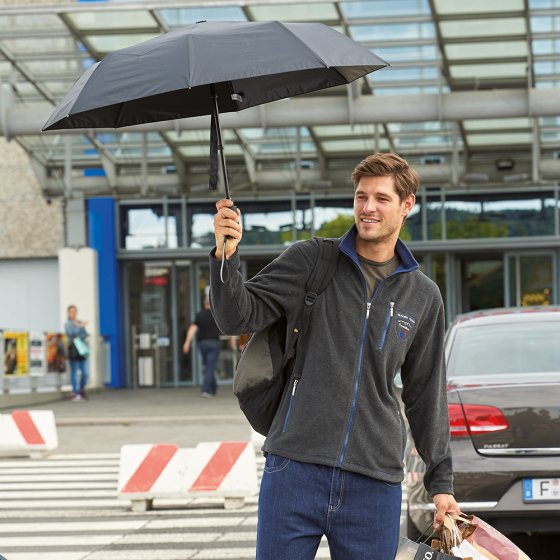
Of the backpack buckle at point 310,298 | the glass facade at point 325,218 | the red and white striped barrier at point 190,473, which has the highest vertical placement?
the glass facade at point 325,218

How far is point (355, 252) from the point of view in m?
3.74

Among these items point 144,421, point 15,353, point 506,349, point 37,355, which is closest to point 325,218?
point 37,355

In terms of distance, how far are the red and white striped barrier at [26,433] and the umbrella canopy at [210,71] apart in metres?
9.79

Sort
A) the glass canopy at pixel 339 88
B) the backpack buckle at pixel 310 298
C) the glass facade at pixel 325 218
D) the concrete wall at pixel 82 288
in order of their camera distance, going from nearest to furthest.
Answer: the backpack buckle at pixel 310 298 → the glass canopy at pixel 339 88 → the concrete wall at pixel 82 288 → the glass facade at pixel 325 218

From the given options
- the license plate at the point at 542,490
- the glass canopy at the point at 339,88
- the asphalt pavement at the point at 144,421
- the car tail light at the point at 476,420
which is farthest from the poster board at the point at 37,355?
the license plate at the point at 542,490

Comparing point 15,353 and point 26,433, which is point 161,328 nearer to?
point 15,353

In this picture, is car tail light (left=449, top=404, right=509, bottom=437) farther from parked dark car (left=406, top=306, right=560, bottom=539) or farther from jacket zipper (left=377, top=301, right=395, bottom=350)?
jacket zipper (left=377, top=301, right=395, bottom=350)

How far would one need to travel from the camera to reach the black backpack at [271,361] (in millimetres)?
3615

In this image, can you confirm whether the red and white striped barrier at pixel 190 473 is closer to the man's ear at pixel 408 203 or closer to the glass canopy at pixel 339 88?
the man's ear at pixel 408 203

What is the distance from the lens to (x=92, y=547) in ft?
25.7

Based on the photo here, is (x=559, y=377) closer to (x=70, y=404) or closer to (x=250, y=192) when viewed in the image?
(x=70, y=404)

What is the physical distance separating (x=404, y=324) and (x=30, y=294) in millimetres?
25588

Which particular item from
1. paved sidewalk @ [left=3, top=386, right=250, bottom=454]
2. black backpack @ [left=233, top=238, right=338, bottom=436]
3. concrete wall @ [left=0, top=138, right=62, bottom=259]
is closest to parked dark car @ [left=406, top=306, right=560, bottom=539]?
black backpack @ [left=233, top=238, right=338, bottom=436]

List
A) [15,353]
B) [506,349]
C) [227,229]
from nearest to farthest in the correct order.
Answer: [227,229]
[506,349]
[15,353]
